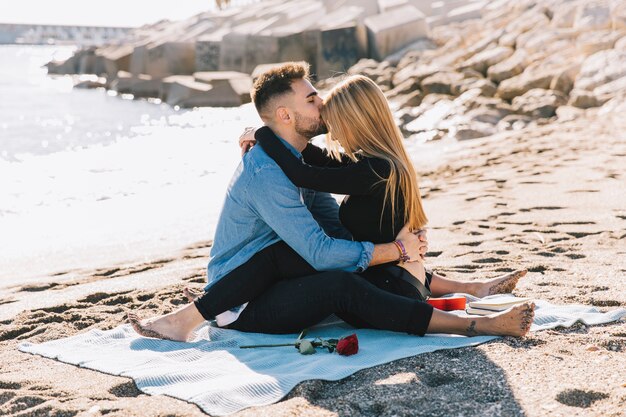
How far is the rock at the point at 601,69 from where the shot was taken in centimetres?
1117

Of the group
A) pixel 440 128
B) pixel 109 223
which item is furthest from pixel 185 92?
pixel 109 223

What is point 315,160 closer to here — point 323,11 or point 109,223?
point 109,223

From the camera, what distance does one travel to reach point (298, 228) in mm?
3158

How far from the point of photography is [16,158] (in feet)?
38.2

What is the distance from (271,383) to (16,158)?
1000 cm

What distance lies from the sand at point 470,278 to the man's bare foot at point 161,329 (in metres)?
0.35

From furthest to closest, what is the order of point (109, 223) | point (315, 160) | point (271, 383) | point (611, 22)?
point (611, 22) → point (109, 223) → point (315, 160) → point (271, 383)

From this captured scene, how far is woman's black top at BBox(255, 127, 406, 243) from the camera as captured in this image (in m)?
3.17

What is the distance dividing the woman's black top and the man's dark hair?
136 mm

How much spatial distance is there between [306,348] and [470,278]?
138cm

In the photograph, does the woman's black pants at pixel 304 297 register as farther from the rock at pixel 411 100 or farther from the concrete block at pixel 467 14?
the concrete block at pixel 467 14

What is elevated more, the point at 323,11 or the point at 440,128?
the point at 323,11

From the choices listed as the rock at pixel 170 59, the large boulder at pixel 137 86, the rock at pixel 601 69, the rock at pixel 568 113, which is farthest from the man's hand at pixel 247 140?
the rock at pixel 170 59

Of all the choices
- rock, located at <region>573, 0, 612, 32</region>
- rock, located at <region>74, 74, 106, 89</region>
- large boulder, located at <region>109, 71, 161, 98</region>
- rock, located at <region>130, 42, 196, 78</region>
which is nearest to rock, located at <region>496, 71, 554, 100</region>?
rock, located at <region>573, 0, 612, 32</region>
